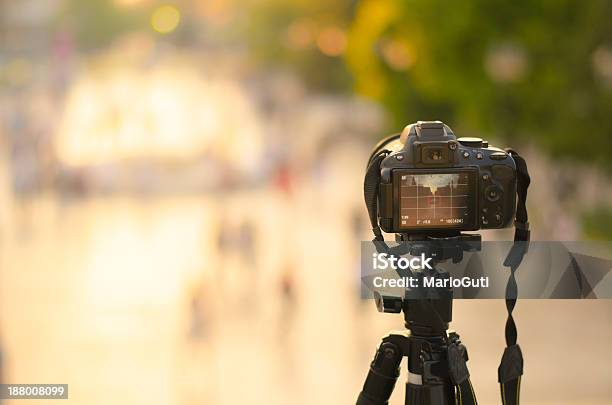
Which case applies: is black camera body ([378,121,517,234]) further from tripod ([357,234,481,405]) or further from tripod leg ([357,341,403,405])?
tripod leg ([357,341,403,405])

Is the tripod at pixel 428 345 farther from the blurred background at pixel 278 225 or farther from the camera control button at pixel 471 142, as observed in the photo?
the blurred background at pixel 278 225

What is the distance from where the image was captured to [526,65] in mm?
16391

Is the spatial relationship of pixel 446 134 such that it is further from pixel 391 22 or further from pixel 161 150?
pixel 161 150

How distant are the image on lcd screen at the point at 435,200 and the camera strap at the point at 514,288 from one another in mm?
205

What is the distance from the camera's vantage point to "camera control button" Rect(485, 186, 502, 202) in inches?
146

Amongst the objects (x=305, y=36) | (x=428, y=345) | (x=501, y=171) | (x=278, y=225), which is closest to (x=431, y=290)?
(x=428, y=345)

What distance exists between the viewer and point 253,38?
1746 inches

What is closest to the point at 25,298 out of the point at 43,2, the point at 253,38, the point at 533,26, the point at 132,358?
the point at 132,358

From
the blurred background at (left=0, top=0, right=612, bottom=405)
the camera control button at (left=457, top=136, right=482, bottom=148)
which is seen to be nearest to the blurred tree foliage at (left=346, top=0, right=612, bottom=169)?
the blurred background at (left=0, top=0, right=612, bottom=405)

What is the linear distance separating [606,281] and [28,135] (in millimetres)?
25324

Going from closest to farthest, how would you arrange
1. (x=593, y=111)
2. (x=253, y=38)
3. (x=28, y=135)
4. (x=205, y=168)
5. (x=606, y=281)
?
(x=606, y=281) < (x=593, y=111) < (x=205, y=168) < (x=28, y=135) < (x=253, y=38)

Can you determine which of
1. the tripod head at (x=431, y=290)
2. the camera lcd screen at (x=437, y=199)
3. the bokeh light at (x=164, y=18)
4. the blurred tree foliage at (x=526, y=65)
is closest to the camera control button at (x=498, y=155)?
the camera lcd screen at (x=437, y=199)

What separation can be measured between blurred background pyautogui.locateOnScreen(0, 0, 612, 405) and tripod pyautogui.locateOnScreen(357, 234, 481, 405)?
540 centimetres

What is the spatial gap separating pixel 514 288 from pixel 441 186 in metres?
0.48
